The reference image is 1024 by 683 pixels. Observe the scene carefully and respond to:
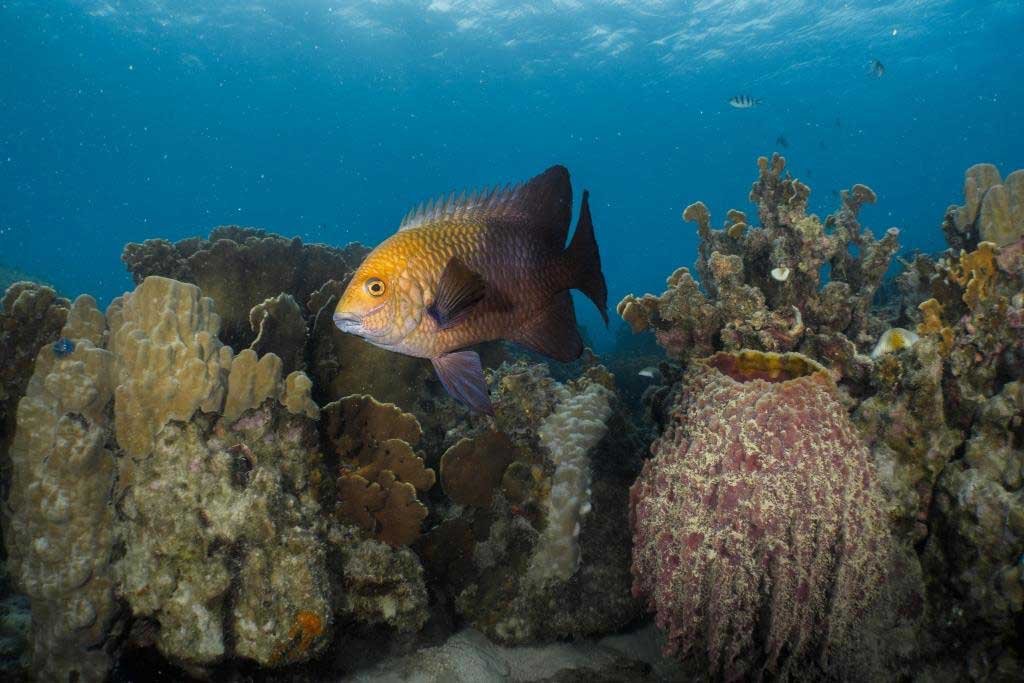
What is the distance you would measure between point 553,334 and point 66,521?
2.61m

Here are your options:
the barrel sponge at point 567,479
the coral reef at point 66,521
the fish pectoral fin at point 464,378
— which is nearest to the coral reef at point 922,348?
the barrel sponge at point 567,479

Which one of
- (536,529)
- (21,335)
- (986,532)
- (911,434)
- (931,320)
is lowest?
(536,529)

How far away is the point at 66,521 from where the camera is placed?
266cm

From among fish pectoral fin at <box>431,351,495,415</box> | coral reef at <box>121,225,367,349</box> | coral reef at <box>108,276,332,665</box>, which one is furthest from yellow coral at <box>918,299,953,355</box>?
coral reef at <box>121,225,367,349</box>

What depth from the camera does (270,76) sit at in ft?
176

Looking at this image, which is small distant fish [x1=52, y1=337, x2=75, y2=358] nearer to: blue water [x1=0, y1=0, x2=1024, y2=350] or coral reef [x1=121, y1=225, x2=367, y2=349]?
coral reef [x1=121, y1=225, x2=367, y2=349]

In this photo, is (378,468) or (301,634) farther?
(378,468)

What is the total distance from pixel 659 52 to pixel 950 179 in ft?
340

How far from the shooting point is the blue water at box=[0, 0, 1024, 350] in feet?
126

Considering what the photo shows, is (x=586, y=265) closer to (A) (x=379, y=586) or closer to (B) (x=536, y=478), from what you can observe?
(B) (x=536, y=478)

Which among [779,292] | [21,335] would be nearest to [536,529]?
[779,292]

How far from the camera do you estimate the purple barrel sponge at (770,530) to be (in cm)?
244

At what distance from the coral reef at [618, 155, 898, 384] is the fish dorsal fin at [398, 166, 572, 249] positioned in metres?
1.77

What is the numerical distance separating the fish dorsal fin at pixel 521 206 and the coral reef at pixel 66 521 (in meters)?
1.96
